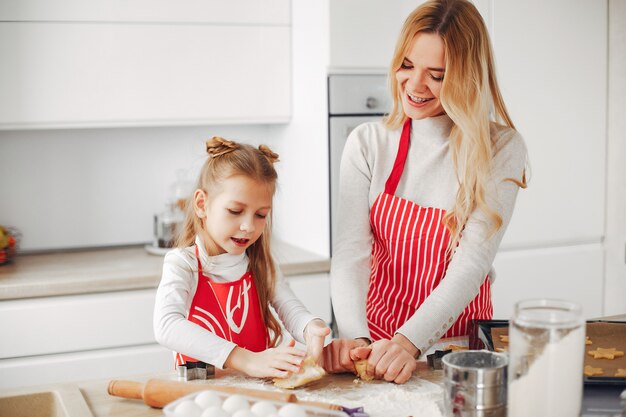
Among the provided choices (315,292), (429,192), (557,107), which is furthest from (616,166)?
(429,192)

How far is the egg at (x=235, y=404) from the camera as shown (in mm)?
888

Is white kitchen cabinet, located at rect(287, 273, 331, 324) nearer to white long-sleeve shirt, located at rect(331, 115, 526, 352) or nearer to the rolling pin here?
white long-sleeve shirt, located at rect(331, 115, 526, 352)

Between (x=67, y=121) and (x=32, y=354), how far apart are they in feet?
2.49

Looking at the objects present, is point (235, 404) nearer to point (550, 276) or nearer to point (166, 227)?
point (166, 227)

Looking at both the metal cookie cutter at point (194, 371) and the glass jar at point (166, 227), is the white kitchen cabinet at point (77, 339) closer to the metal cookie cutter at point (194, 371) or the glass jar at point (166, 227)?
the glass jar at point (166, 227)

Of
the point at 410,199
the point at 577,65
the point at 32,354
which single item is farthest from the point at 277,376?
the point at 577,65

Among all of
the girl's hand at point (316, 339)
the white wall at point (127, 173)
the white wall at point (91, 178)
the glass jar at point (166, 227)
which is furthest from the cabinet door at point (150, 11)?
the girl's hand at point (316, 339)

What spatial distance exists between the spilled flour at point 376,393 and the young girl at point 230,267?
0.35 feet

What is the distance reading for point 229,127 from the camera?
116 inches

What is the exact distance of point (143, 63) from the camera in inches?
99.7

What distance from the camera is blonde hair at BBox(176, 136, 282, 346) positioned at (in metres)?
1.39

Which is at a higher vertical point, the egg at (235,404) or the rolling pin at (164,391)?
the egg at (235,404)

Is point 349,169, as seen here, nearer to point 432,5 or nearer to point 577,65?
point 432,5

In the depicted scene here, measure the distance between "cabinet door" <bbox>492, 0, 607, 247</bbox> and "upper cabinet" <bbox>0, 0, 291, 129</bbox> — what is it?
803 millimetres
